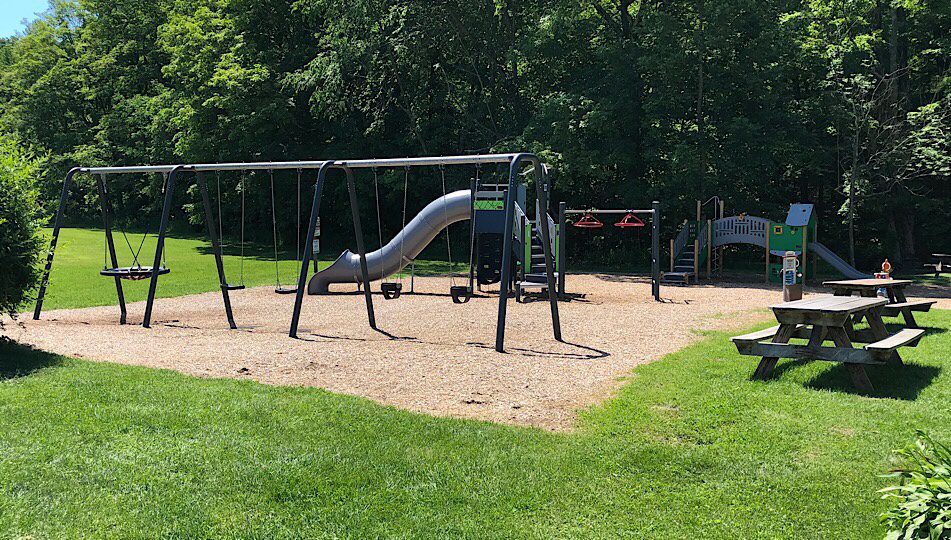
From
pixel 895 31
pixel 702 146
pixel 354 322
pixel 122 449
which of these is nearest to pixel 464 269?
pixel 702 146

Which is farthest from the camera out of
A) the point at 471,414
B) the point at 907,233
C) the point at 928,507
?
the point at 907,233

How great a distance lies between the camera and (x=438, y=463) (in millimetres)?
4965

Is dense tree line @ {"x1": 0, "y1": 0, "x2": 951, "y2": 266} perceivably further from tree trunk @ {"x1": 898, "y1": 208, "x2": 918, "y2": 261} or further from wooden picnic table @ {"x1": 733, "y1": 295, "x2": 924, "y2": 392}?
wooden picnic table @ {"x1": 733, "y1": 295, "x2": 924, "y2": 392}

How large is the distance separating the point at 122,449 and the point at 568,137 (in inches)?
791

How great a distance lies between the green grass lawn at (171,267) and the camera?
1656cm

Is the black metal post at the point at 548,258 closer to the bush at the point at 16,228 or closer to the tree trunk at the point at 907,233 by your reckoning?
the bush at the point at 16,228

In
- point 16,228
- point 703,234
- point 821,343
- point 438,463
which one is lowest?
point 438,463

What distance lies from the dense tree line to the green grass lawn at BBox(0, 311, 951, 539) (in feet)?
48.6

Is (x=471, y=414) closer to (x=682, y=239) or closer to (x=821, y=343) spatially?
(x=821, y=343)

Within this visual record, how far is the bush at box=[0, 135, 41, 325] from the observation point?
8.36 m

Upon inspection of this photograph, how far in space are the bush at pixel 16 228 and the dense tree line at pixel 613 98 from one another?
10.3 m

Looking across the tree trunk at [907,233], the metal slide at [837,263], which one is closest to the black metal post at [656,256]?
the metal slide at [837,263]

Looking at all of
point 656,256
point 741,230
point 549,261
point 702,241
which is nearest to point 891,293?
point 549,261

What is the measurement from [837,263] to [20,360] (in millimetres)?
17911
